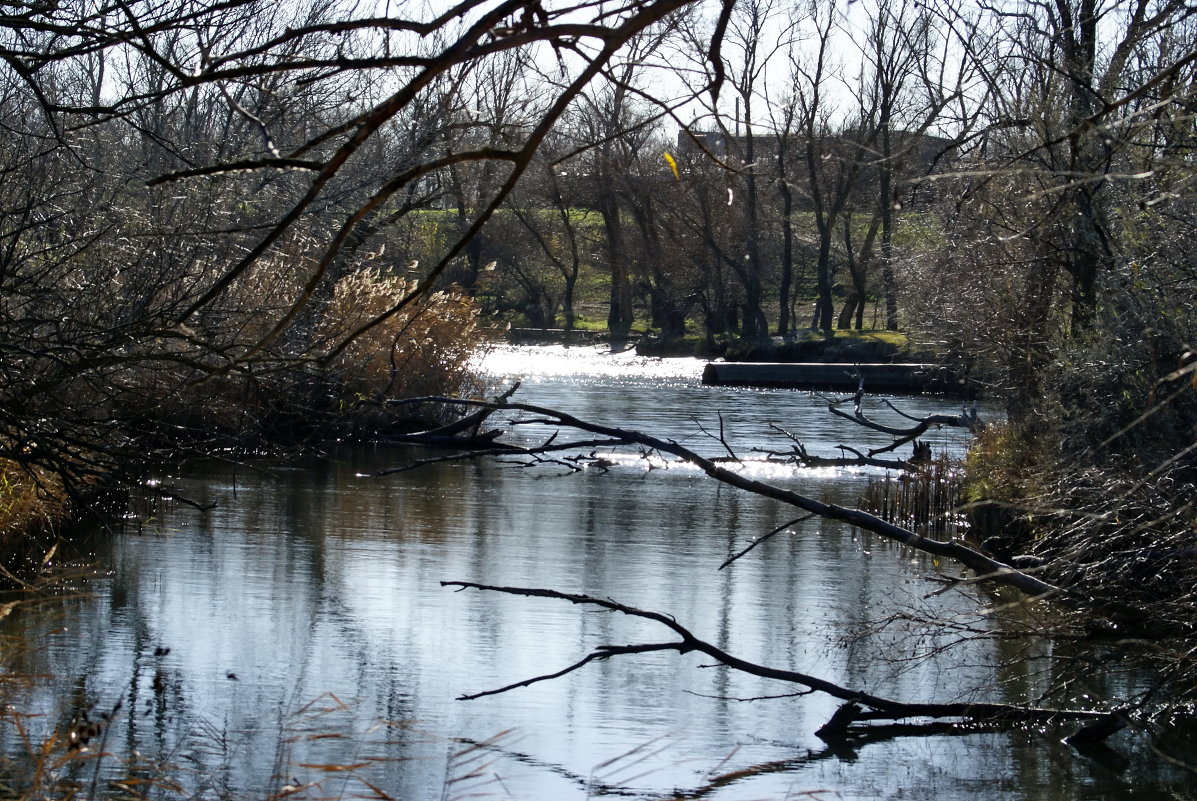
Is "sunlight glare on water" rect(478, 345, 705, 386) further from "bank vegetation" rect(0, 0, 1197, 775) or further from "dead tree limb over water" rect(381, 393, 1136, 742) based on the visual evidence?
"dead tree limb over water" rect(381, 393, 1136, 742)

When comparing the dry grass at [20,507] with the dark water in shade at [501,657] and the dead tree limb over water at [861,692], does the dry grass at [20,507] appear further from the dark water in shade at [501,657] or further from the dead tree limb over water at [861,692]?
the dead tree limb over water at [861,692]

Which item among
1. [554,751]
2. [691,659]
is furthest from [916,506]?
[554,751]

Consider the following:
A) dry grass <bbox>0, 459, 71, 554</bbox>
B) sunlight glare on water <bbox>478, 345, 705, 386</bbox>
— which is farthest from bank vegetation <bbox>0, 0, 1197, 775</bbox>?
sunlight glare on water <bbox>478, 345, 705, 386</bbox>

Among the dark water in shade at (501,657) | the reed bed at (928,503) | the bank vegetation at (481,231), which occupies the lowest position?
the dark water in shade at (501,657)

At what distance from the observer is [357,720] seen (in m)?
7.82

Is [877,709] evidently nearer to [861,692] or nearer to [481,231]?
[861,692]

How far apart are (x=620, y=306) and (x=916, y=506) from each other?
36985mm

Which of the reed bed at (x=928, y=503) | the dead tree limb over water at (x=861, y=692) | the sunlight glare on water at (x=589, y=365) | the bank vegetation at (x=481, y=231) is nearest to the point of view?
the bank vegetation at (x=481, y=231)

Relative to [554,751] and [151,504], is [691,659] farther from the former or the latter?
[151,504]

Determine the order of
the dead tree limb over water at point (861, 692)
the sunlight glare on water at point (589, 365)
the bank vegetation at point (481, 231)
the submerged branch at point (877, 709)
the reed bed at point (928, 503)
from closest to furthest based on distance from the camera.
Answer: the bank vegetation at point (481, 231) < the dead tree limb over water at point (861, 692) < the submerged branch at point (877, 709) < the reed bed at point (928, 503) < the sunlight glare on water at point (589, 365)

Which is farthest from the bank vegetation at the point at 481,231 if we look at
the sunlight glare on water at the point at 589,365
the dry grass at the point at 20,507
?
the sunlight glare on water at the point at 589,365

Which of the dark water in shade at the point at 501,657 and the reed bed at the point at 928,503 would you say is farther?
the reed bed at the point at 928,503

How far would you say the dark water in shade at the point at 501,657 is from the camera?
7.15m

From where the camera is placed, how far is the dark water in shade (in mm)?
7148
